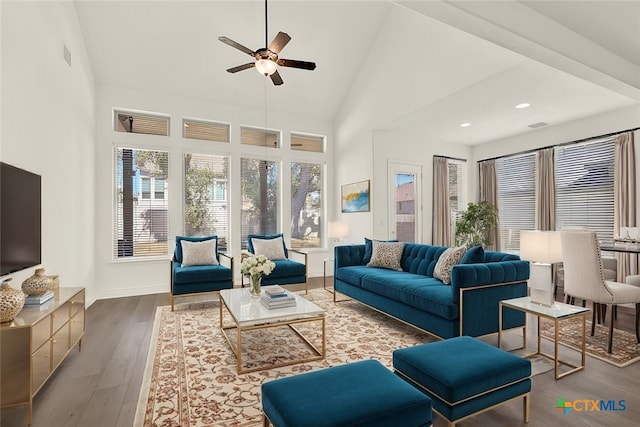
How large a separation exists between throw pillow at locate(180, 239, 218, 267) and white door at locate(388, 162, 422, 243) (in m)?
3.23

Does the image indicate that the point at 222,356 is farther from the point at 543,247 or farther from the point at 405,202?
the point at 405,202

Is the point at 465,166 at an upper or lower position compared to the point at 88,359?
upper

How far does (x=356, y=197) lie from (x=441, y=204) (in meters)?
1.80

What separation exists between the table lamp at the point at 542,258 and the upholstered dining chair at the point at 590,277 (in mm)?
665

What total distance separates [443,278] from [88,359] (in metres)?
3.47

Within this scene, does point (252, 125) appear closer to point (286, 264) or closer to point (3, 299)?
point (286, 264)

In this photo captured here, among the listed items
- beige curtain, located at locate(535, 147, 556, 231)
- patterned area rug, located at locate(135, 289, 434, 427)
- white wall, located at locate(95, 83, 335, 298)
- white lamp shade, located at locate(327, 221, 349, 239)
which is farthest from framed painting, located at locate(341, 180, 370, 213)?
beige curtain, located at locate(535, 147, 556, 231)

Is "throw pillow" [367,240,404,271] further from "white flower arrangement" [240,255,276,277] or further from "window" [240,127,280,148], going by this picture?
"window" [240,127,280,148]

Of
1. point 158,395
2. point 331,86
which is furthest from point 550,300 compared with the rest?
point 331,86

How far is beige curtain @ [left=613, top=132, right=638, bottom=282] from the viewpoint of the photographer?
4.70 metres

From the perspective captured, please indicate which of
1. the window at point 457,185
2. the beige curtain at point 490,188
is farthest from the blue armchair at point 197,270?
the beige curtain at point 490,188

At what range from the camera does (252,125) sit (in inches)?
251

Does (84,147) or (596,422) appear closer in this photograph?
(596,422)

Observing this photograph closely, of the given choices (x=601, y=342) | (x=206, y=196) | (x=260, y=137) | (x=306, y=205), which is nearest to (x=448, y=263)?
(x=601, y=342)
